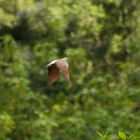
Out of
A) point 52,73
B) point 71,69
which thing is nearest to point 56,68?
point 52,73

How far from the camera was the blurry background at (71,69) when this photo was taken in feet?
20.5

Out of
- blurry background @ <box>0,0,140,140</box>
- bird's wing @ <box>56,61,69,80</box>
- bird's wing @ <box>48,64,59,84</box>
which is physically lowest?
blurry background @ <box>0,0,140,140</box>

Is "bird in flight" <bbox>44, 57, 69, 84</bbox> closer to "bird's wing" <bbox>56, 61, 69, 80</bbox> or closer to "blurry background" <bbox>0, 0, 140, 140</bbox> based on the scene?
"bird's wing" <bbox>56, 61, 69, 80</bbox>

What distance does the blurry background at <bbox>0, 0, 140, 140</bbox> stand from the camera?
6242 mm

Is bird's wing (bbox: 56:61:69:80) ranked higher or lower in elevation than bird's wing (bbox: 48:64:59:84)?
higher

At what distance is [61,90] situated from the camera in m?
8.73

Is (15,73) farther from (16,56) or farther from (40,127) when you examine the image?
(40,127)

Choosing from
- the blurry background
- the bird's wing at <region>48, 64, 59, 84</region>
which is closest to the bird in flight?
the bird's wing at <region>48, 64, 59, 84</region>

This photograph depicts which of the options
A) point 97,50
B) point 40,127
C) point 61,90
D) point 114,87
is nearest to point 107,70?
point 97,50

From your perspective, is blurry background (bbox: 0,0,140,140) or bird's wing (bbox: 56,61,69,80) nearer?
bird's wing (bbox: 56,61,69,80)

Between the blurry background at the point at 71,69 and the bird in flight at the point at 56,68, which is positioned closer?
the bird in flight at the point at 56,68

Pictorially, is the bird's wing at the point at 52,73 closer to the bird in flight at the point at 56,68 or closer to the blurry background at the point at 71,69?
the bird in flight at the point at 56,68

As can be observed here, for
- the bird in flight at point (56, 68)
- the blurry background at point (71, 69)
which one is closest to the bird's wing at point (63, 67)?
the bird in flight at point (56, 68)

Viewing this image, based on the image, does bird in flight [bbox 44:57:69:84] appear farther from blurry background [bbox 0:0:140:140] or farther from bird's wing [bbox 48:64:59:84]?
blurry background [bbox 0:0:140:140]
